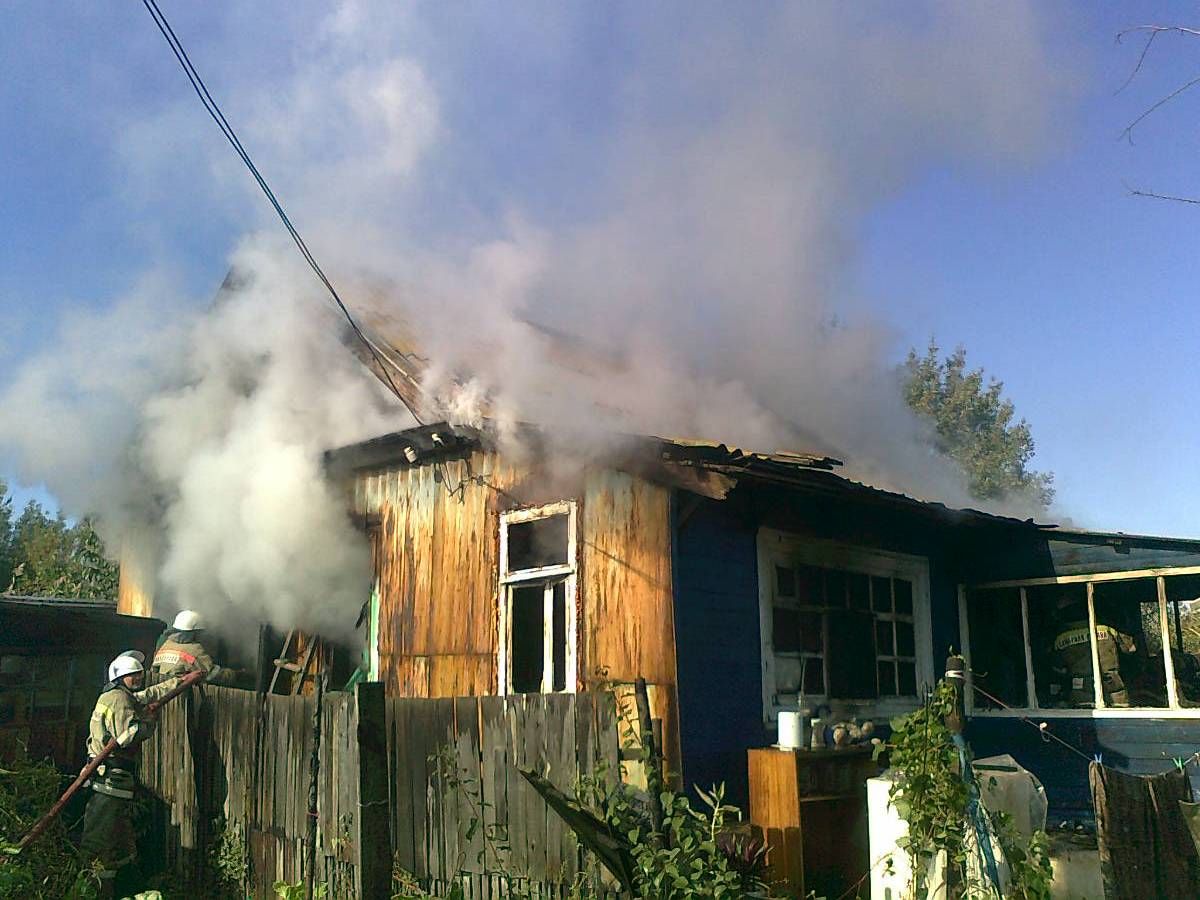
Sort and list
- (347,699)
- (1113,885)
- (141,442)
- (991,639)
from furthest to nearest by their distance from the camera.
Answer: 1. (141,442)
2. (991,639)
3. (347,699)
4. (1113,885)

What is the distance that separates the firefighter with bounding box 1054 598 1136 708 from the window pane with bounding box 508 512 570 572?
18.1 ft

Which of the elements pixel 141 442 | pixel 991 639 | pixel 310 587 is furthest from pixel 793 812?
pixel 141 442

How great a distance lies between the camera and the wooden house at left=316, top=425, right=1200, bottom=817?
752 centimetres

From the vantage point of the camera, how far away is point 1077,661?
1041 cm

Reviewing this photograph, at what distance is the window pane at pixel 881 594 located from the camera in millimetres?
9695

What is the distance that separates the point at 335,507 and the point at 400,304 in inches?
107

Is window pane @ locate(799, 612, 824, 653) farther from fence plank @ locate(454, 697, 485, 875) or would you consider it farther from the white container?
fence plank @ locate(454, 697, 485, 875)

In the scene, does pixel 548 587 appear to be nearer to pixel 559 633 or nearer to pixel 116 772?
pixel 559 633

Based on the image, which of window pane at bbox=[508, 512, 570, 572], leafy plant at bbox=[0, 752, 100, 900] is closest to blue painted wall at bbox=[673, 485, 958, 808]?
window pane at bbox=[508, 512, 570, 572]

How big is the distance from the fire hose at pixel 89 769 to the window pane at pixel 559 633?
10.2ft

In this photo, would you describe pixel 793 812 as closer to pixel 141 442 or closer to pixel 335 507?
pixel 335 507

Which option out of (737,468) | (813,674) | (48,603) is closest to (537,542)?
(737,468)

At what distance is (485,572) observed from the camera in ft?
28.5

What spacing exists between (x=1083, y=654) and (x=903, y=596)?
204cm
